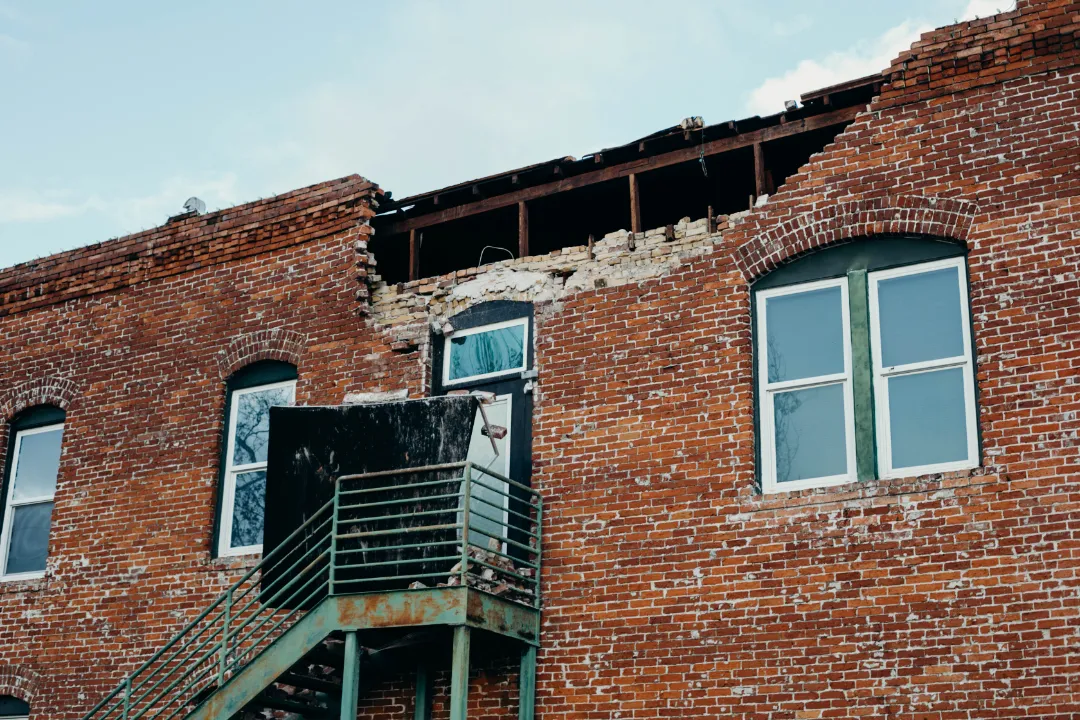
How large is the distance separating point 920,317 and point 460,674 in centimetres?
502

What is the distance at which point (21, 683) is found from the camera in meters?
14.7

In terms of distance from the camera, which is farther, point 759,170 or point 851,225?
point 759,170

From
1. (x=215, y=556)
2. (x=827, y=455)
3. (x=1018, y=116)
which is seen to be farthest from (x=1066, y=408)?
(x=215, y=556)

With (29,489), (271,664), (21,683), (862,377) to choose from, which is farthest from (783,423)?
(29,489)

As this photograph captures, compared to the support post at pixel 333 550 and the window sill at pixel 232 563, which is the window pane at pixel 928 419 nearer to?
the support post at pixel 333 550

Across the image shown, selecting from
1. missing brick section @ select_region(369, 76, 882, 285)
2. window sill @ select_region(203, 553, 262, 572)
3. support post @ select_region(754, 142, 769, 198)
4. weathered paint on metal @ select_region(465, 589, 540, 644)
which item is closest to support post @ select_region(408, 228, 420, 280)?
missing brick section @ select_region(369, 76, 882, 285)

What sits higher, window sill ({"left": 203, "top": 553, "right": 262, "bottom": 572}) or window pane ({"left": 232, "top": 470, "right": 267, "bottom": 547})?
window pane ({"left": 232, "top": 470, "right": 267, "bottom": 547})

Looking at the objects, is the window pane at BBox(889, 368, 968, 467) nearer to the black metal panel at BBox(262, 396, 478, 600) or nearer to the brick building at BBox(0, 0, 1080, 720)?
the brick building at BBox(0, 0, 1080, 720)

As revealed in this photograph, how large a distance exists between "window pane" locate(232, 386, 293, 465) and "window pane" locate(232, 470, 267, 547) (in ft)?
0.72

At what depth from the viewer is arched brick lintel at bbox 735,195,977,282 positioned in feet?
36.7

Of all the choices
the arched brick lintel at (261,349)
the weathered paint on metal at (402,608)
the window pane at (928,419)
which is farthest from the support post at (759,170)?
the arched brick lintel at (261,349)

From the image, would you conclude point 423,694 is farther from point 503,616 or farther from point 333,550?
point 333,550

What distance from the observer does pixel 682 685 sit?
1102 centimetres

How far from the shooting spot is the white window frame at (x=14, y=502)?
1551 centimetres
